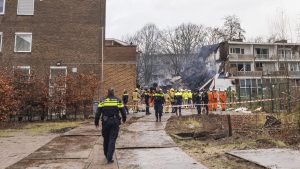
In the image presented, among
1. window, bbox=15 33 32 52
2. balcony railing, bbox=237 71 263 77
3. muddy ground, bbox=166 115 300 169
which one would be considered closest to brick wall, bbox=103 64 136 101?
window, bbox=15 33 32 52

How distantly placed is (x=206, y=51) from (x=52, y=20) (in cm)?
3888

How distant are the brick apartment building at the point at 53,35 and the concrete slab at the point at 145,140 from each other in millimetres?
14398

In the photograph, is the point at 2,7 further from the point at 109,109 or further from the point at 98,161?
the point at 98,161

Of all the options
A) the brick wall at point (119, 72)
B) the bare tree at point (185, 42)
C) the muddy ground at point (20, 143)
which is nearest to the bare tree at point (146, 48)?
the bare tree at point (185, 42)

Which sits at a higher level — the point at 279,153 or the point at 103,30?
the point at 103,30

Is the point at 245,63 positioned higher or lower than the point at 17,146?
higher

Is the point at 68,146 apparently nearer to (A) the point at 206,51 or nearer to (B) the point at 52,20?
(B) the point at 52,20

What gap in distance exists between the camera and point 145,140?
1169 cm

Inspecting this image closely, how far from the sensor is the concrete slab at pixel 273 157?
734 centimetres

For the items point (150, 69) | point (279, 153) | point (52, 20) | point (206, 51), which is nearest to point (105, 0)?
point (52, 20)

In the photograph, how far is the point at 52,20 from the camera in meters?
27.6

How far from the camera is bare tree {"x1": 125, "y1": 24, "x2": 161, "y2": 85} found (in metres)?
70.8

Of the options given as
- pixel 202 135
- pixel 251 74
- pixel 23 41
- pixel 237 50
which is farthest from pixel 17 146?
pixel 237 50

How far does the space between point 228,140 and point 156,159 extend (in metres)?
3.61
